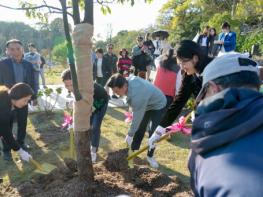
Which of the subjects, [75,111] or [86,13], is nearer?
[86,13]

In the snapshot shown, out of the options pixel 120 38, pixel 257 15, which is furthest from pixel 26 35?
pixel 257 15

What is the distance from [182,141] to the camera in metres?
6.11

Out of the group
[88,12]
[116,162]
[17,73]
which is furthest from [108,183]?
[17,73]

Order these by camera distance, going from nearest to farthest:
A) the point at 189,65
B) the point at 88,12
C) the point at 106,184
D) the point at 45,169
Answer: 1. the point at 88,12
2. the point at 189,65
3. the point at 106,184
4. the point at 45,169

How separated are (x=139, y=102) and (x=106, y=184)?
113 centimetres

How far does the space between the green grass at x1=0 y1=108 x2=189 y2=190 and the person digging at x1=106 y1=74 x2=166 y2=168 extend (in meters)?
0.43

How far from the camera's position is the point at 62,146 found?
5.84m

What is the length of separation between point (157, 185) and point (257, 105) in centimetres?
294

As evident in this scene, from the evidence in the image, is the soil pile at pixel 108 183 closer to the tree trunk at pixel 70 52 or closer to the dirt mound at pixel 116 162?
the dirt mound at pixel 116 162

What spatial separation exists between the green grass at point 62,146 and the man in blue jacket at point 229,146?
317 cm

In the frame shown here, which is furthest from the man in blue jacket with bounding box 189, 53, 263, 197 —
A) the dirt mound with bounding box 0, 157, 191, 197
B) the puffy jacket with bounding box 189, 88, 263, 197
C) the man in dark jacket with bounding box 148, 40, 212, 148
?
the dirt mound with bounding box 0, 157, 191, 197

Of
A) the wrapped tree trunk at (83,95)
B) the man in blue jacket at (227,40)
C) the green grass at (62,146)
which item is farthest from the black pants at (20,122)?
the man in blue jacket at (227,40)

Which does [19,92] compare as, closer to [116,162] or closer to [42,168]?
[42,168]

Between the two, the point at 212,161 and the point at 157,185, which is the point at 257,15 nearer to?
the point at 157,185
